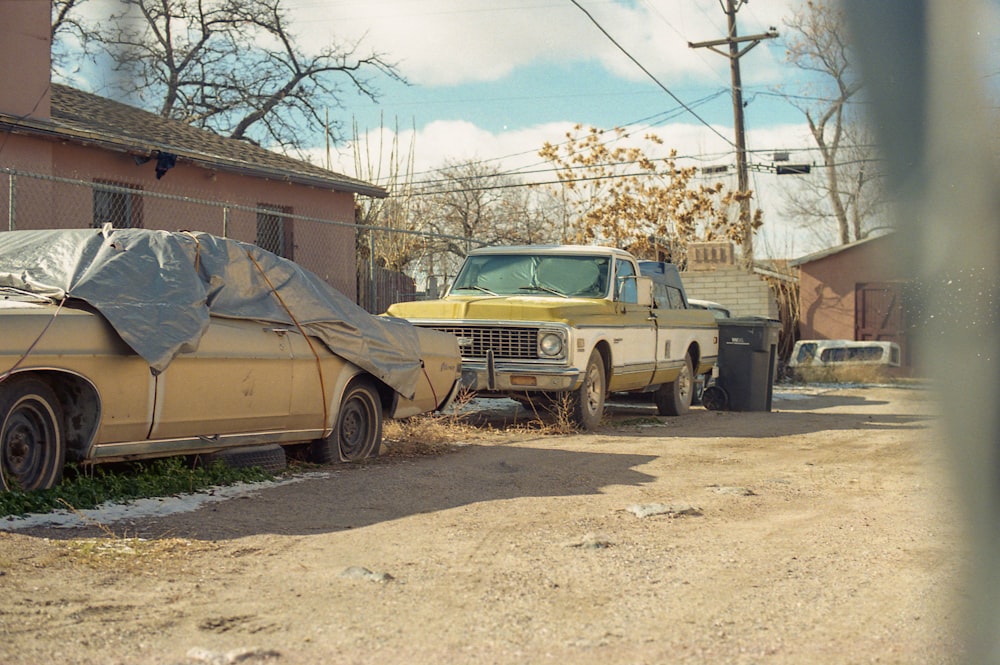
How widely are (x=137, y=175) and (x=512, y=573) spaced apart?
14.4m

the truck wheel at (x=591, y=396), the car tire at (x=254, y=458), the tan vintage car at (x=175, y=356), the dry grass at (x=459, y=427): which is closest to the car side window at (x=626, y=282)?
the truck wheel at (x=591, y=396)

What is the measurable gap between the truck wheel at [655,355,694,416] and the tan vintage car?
6.17m

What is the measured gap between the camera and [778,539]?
18.6 ft

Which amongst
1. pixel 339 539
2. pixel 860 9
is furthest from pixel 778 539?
pixel 860 9

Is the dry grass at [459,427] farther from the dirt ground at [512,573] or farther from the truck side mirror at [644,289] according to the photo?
the truck side mirror at [644,289]

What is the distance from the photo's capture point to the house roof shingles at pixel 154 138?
15559 mm

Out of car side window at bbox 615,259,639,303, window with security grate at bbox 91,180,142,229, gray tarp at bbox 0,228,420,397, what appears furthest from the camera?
window with security grate at bbox 91,180,142,229

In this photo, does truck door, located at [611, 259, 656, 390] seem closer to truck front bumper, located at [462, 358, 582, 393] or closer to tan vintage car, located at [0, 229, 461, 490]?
truck front bumper, located at [462, 358, 582, 393]

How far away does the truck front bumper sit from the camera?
11.2 meters

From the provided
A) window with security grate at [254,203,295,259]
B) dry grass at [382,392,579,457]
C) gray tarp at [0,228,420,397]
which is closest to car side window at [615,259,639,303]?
dry grass at [382,392,579,457]

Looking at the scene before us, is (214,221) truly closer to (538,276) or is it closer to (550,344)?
(538,276)

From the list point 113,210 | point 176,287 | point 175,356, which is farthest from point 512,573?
point 113,210

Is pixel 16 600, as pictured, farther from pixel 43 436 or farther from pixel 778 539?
pixel 778 539

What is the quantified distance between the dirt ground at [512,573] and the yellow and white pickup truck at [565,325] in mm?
3319
